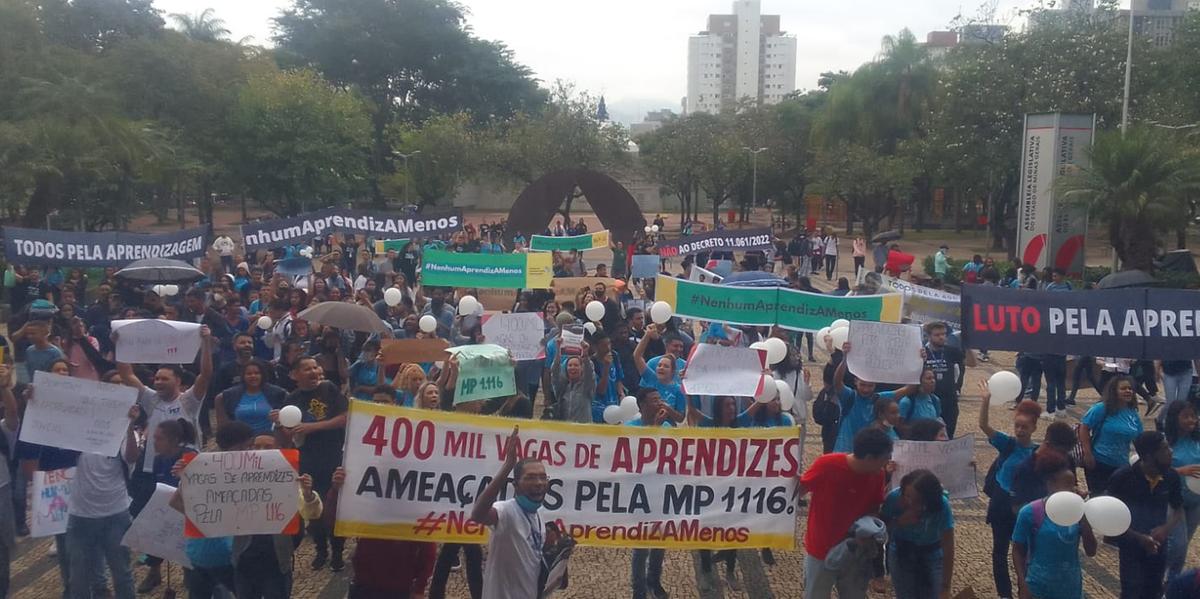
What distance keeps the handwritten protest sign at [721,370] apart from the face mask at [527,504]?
2476 millimetres

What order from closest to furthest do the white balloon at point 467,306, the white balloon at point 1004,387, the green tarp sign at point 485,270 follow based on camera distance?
the white balloon at point 1004,387, the white balloon at point 467,306, the green tarp sign at point 485,270

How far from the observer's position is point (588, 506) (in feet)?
18.7

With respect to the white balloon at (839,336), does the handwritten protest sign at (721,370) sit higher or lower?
lower

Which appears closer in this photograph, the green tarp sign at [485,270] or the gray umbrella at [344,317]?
the gray umbrella at [344,317]

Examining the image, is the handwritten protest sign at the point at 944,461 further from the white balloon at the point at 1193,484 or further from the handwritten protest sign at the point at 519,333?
the handwritten protest sign at the point at 519,333

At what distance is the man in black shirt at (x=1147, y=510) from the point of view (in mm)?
5570

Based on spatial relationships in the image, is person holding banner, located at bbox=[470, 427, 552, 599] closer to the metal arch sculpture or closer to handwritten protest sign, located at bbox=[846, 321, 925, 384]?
handwritten protest sign, located at bbox=[846, 321, 925, 384]

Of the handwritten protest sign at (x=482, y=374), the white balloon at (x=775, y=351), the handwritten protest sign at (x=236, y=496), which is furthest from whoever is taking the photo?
the white balloon at (x=775, y=351)

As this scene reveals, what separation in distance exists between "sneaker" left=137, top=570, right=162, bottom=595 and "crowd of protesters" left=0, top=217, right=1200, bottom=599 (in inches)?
2.1

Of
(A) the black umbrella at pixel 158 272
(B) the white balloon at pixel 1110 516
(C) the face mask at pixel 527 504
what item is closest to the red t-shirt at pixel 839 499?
(B) the white balloon at pixel 1110 516

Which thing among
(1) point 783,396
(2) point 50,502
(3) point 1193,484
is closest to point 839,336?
(1) point 783,396

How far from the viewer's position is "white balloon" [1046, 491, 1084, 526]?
4.82 meters

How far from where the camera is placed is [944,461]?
596 centimetres

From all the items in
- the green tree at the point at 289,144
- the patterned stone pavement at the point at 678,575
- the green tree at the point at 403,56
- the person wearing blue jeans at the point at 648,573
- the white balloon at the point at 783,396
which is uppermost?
the green tree at the point at 403,56
